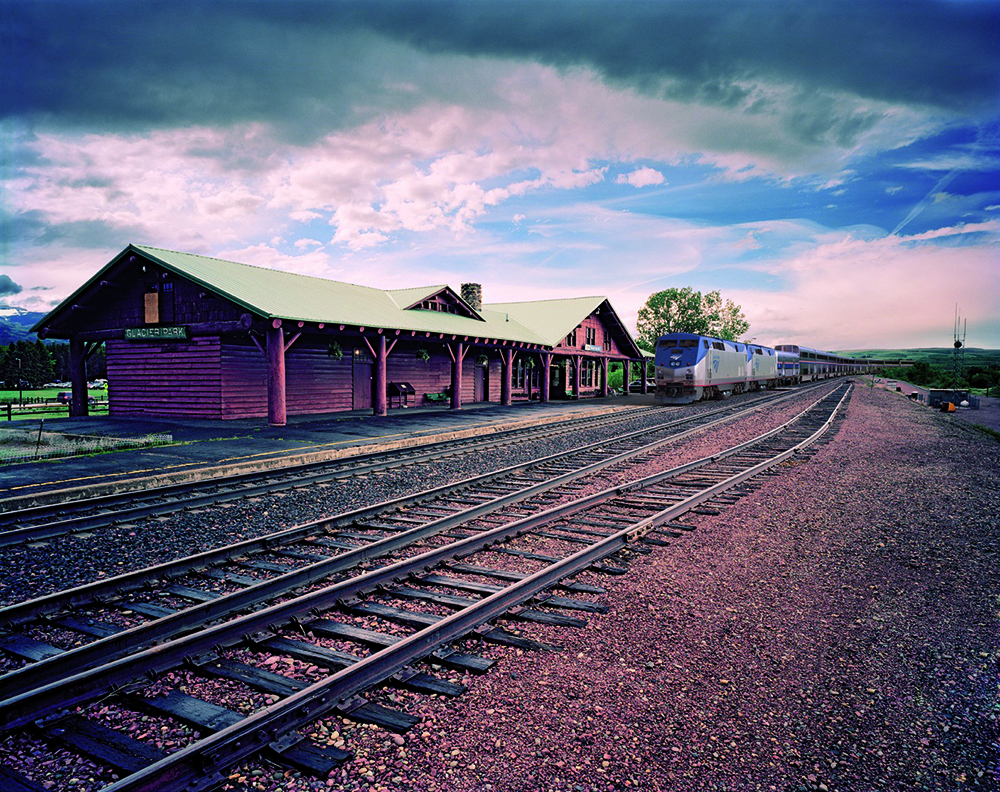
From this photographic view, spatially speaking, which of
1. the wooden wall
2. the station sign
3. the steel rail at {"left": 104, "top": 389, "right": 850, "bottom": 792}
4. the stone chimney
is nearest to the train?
the stone chimney

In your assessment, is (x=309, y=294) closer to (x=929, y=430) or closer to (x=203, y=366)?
(x=203, y=366)

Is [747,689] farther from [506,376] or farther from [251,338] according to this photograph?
[506,376]

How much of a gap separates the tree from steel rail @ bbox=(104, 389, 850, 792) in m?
77.4

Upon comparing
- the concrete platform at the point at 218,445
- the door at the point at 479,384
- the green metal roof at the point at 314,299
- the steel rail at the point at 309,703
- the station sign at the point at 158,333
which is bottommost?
the steel rail at the point at 309,703

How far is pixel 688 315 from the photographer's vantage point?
78688 mm

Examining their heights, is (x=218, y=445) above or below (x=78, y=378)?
below

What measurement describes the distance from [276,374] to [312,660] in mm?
14358

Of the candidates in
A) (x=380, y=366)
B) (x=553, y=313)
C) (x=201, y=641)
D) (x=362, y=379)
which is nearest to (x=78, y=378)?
(x=362, y=379)

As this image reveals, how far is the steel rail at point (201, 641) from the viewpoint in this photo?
10.3 feet

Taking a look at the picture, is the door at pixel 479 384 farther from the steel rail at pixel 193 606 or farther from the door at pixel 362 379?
the steel rail at pixel 193 606

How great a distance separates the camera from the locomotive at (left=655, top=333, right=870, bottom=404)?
28.1 m

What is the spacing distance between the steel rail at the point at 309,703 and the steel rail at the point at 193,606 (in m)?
1.52

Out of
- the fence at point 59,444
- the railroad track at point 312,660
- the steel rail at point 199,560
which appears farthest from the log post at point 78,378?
the railroad track at point 312,660

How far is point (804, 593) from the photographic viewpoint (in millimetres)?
5059
